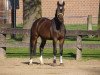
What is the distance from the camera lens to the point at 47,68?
42.2ft

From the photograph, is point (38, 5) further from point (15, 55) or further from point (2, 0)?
point (2, 0)

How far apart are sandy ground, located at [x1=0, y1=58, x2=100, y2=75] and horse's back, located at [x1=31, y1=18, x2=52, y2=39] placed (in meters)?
1.07

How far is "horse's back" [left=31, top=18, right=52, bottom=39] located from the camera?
13.5m

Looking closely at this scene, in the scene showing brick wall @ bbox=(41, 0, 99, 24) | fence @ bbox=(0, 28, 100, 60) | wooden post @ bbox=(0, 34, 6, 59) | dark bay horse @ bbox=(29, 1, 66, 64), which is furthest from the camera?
brick wall @ bbox=(41, 0, 99, 24)

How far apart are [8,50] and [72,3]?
1896 centimetres

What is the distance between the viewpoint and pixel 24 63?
46.3 feet

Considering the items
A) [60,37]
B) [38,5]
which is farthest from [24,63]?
[38,5]

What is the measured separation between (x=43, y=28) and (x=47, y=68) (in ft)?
5.12

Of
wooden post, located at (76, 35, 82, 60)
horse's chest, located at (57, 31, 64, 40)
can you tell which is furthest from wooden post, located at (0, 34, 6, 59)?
horse's chest, located at (57, 31, 64, 40)

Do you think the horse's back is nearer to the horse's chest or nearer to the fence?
the horse's chest

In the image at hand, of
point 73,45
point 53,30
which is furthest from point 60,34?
point 73,45

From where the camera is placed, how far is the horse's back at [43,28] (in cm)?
1346

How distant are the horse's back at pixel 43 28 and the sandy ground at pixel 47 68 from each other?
3.52 ft

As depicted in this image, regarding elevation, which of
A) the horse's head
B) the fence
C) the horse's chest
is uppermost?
the horse's head
